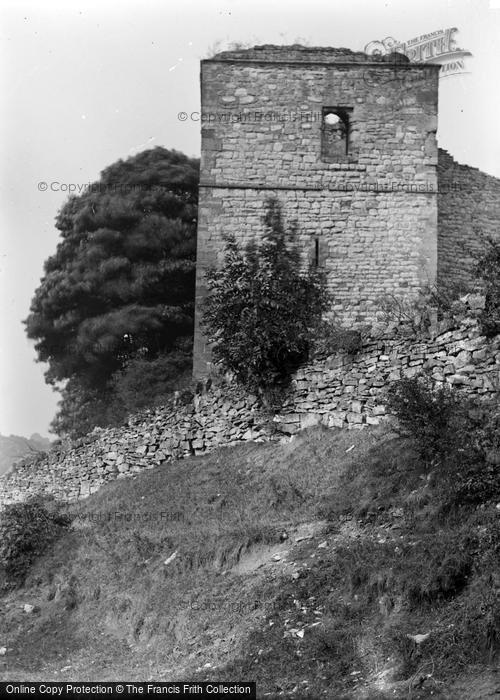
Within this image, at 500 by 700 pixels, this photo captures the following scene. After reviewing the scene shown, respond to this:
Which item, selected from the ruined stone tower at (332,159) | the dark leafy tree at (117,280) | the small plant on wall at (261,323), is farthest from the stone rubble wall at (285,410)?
the ruined stone tower at (332,159)

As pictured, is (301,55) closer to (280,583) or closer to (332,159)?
(332,159)

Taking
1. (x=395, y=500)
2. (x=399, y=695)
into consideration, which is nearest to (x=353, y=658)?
(x=399, y=695)

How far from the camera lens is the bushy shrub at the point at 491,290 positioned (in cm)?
1077

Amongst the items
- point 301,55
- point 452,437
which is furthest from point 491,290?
point 301,55

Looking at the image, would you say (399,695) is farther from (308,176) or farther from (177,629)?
(308,176)

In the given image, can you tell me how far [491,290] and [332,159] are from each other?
844 cm

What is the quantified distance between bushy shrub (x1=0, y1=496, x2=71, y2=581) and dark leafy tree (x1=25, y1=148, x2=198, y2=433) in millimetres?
6136

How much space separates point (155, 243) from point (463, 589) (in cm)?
1481

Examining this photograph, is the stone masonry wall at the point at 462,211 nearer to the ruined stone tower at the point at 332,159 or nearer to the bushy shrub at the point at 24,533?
the ruined stone tower at the point at 332,159

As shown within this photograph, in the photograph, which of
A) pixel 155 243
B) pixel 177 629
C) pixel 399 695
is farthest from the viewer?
pixel 155 243

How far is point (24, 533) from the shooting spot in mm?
14055

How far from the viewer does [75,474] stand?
1755 centimetres

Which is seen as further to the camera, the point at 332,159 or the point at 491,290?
the point at 332,159

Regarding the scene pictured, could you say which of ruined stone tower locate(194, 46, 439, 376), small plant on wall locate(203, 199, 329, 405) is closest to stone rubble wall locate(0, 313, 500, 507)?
small plant on wall locate(203, 199, 329, 405)
